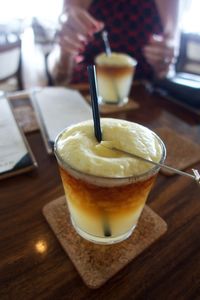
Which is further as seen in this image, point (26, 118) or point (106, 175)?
point (26, 118)

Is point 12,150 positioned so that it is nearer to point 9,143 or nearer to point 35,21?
point 9,143

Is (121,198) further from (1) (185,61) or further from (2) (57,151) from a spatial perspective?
(1) (185,61)

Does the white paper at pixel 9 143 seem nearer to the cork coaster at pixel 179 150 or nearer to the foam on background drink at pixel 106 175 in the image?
the foam on background drink at pixel 106 175

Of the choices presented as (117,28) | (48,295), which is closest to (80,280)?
(48,295)

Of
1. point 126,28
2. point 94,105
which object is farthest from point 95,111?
point 126,28

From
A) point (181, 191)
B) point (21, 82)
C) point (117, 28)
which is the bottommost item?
point (21, 82)

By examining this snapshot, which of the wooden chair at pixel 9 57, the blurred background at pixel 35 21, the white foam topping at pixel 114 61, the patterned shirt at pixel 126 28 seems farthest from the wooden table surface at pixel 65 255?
the blurred background at pixel 35 21
